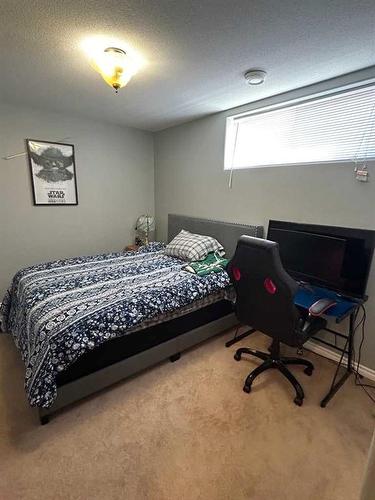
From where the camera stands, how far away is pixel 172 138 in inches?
148

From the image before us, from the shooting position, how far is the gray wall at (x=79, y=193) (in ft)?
9.79

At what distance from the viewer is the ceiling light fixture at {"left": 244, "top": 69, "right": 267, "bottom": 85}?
1.98 meters

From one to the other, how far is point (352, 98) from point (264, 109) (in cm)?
83

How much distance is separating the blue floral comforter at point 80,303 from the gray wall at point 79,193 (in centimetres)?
79

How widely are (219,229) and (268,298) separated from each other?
150 centimetres

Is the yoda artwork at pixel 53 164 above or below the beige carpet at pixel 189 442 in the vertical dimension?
above

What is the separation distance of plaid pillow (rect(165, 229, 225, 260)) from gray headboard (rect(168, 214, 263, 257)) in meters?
0.10

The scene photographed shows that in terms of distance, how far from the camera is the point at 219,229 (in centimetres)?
312

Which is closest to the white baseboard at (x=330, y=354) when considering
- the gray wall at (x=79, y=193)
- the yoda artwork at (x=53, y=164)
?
the gray wall at (x=79, y=193)

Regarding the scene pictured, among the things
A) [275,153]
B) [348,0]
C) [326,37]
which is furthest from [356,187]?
[348,0]

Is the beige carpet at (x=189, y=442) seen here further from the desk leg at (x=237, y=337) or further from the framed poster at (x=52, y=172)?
the framed poster at (x=52, y=172)

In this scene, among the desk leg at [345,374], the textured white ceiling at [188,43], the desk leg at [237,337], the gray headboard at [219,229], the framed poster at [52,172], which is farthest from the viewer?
the framed poster at [52,172]

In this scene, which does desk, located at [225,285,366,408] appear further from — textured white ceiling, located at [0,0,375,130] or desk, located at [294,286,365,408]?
textured white ceiling, located at [0,0,375,130]

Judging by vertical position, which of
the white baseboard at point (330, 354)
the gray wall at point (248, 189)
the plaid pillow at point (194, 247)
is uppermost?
the gray wall at point (248, 189)
